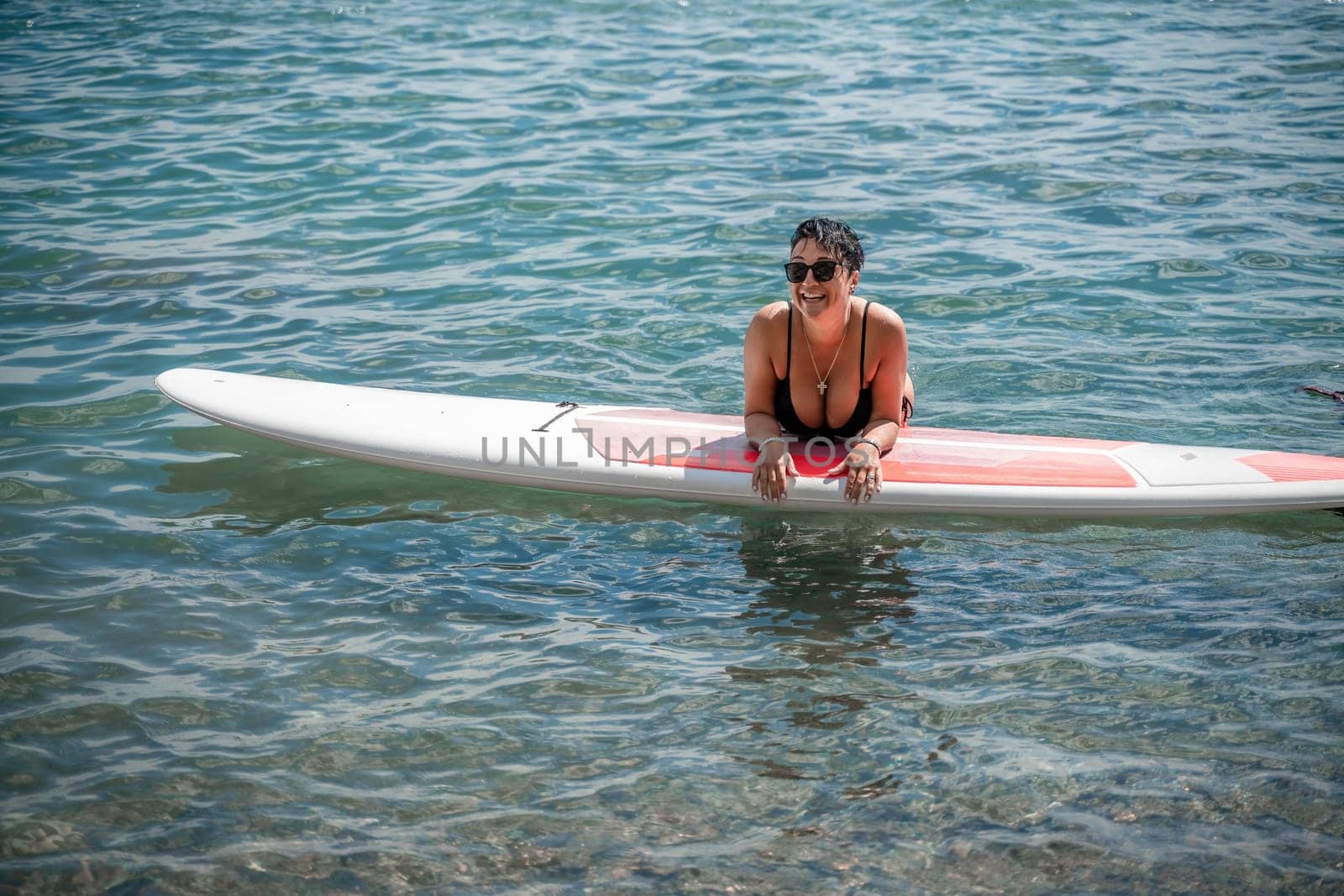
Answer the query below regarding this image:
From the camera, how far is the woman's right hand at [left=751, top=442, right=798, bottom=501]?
4.48m

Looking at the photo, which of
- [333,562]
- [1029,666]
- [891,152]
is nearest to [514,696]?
[333,562]

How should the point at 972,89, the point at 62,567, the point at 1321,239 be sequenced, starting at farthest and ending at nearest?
the point at 972,89 < the point at 1321,239 < the point at 62,567

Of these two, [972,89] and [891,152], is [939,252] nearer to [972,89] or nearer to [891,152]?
[891,152]

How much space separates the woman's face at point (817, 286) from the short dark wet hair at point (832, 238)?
0.05 feet

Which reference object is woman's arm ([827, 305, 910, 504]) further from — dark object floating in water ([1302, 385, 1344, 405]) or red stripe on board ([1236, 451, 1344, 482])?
dark object floating in water ([1302, 385, 1344, 405])

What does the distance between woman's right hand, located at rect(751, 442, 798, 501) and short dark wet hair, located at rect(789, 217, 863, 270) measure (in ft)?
2.33

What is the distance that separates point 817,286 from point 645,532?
1.15 meters

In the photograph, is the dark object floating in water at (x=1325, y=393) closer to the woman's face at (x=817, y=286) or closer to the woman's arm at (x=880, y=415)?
the woman's arm at (x=880, y=415)

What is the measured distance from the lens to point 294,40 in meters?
12.8

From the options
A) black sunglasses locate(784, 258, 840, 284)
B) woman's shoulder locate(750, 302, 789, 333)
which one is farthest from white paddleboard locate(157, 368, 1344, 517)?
black sunglasses locate(784, 258, 840, 284)

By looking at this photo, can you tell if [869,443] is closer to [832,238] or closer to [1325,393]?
[832,238]

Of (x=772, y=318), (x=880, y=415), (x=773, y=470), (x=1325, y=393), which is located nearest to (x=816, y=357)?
(x=772, y=318)

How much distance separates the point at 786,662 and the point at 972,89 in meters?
8.50

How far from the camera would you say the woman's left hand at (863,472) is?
175 inches
